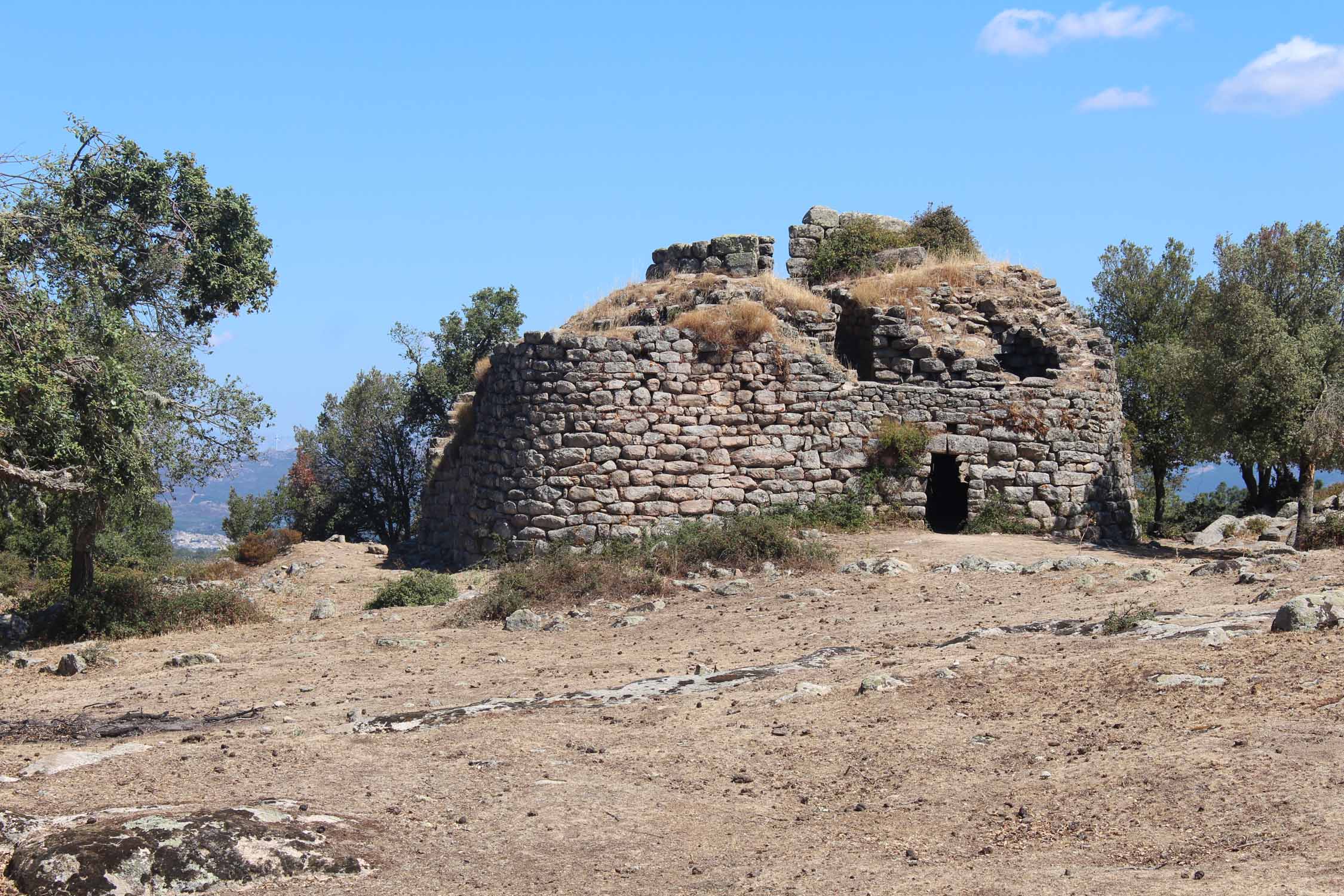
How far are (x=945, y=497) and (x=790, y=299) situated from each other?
12.7 ft

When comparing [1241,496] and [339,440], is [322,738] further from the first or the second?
[1241,496]

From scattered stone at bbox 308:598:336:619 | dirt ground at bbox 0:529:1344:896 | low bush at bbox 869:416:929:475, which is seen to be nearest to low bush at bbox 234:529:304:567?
scattered stone at bbox 308:598:336:619

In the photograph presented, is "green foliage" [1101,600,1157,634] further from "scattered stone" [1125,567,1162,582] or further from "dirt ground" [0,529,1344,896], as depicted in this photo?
"scattered stone" [1125,567,1162,582]

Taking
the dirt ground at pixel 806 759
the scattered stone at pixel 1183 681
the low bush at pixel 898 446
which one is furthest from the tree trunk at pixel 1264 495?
the scattered stone at pixel 1183 681

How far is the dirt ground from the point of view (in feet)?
18.7

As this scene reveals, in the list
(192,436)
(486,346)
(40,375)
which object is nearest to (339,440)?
(486,346)

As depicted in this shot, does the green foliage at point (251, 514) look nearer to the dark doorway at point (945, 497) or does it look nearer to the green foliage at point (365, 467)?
the green foliage at point (365, 467)

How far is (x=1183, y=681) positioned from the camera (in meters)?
7.78

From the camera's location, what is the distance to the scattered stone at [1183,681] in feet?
25.1

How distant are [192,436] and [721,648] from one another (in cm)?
800

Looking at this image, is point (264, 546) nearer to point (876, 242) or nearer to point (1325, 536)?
point (876, 242)

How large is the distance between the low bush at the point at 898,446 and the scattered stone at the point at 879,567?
281 cm

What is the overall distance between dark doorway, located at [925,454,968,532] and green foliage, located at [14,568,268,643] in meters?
9.80

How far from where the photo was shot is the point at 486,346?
31219 mm
